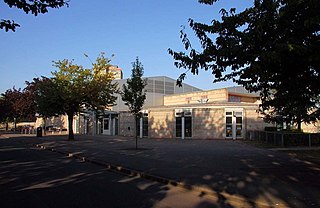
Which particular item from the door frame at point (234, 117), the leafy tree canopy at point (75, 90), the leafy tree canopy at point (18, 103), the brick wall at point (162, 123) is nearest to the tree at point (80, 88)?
the leafy tree canopy at point (75, 90)

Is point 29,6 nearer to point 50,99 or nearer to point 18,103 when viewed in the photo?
point 50,99

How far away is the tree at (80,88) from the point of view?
2861 cm

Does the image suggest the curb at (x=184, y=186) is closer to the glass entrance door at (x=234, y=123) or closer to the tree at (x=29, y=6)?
the tree at (x=29, y=6)

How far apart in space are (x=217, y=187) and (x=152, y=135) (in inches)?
1092

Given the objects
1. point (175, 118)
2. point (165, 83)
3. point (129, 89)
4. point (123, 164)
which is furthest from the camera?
point (165, 83)

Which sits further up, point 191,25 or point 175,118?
point 191,25

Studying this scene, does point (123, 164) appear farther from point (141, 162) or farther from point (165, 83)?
point (165, 83)

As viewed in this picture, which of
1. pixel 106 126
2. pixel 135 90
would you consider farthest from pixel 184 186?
pixel 106 126

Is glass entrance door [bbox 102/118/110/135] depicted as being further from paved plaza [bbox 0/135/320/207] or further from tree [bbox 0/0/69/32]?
tree [bbox 0/0/69/32]

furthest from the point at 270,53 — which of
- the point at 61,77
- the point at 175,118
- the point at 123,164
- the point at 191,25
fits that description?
the point at 175,118

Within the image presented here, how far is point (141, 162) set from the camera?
46.0 ft

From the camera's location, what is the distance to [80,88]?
28859mm

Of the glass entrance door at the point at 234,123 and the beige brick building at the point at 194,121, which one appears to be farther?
the beige brick building at the point at 194,121

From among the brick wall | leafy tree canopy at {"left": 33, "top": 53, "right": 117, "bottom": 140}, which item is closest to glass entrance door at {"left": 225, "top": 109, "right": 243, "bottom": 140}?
the brick wall
